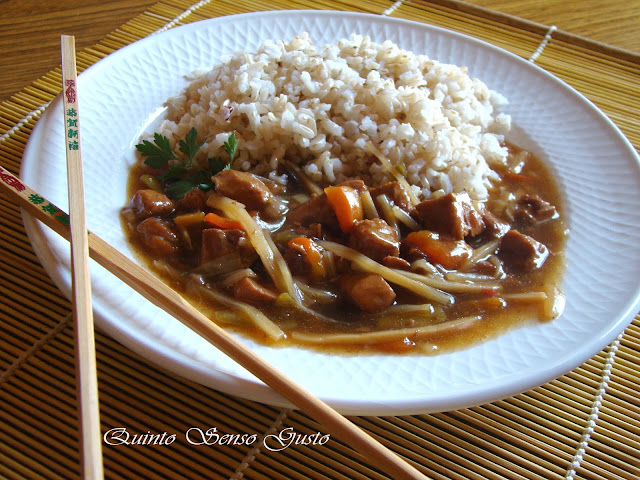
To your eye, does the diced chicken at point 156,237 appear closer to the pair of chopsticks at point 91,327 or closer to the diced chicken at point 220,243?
the diced chicken at point 220,243

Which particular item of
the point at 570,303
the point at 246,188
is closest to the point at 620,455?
the point at 570,303

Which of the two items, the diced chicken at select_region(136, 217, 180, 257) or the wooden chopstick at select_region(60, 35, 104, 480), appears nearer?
the wooden chopstick at select_region(60, 35, 104, 480)

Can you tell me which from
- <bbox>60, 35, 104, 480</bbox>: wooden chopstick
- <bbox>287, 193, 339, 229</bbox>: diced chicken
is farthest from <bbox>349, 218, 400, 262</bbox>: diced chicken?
<bbox>60, 35, 104, 480</bbox>: wooden chopstick

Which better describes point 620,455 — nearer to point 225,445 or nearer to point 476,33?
point 225,445

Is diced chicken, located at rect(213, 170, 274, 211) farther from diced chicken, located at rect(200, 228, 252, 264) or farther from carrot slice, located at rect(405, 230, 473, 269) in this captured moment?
carrot slice, located at rect(405, 230, 473, 269)

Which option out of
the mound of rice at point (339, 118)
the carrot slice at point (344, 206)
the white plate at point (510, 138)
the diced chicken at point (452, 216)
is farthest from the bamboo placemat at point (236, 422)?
the mound of rice at point (339, 118)

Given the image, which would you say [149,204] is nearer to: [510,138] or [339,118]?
[339,118]

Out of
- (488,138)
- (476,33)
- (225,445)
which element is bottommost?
(225,445)

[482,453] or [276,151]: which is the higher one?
[276,151]
